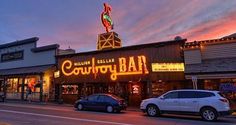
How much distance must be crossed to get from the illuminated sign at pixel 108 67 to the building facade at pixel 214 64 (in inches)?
172

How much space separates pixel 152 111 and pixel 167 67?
315 inches

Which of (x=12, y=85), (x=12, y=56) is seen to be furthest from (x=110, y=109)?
(x=12, y=56)

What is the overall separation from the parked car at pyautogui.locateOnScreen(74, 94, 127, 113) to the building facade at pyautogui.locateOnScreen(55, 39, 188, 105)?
5.27m

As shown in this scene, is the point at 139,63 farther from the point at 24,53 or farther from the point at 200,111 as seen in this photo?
the point at 24,53

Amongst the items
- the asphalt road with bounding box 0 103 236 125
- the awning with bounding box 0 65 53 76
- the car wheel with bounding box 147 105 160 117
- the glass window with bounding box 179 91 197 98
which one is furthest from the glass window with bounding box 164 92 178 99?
the awning with bounding box 0 65 53 76

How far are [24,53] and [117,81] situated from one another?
17910 mm

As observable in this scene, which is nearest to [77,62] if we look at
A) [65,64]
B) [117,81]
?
[65,64]

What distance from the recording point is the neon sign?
3722 cm

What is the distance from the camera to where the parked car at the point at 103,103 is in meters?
21.8

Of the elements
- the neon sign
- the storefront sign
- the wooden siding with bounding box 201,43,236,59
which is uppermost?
the neon sign

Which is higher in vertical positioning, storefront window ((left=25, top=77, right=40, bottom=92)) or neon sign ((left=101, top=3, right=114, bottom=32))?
neon sign ((left=101, top=3, right=114, bottom=32))

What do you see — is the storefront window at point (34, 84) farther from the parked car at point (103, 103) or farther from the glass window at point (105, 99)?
the glass window at point (105, 99)

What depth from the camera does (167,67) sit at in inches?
1030

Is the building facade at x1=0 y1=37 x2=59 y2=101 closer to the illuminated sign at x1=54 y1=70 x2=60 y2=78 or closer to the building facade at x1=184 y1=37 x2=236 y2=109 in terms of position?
the illuminated sign at x1=54 y1=70 x2=60 y2=78
